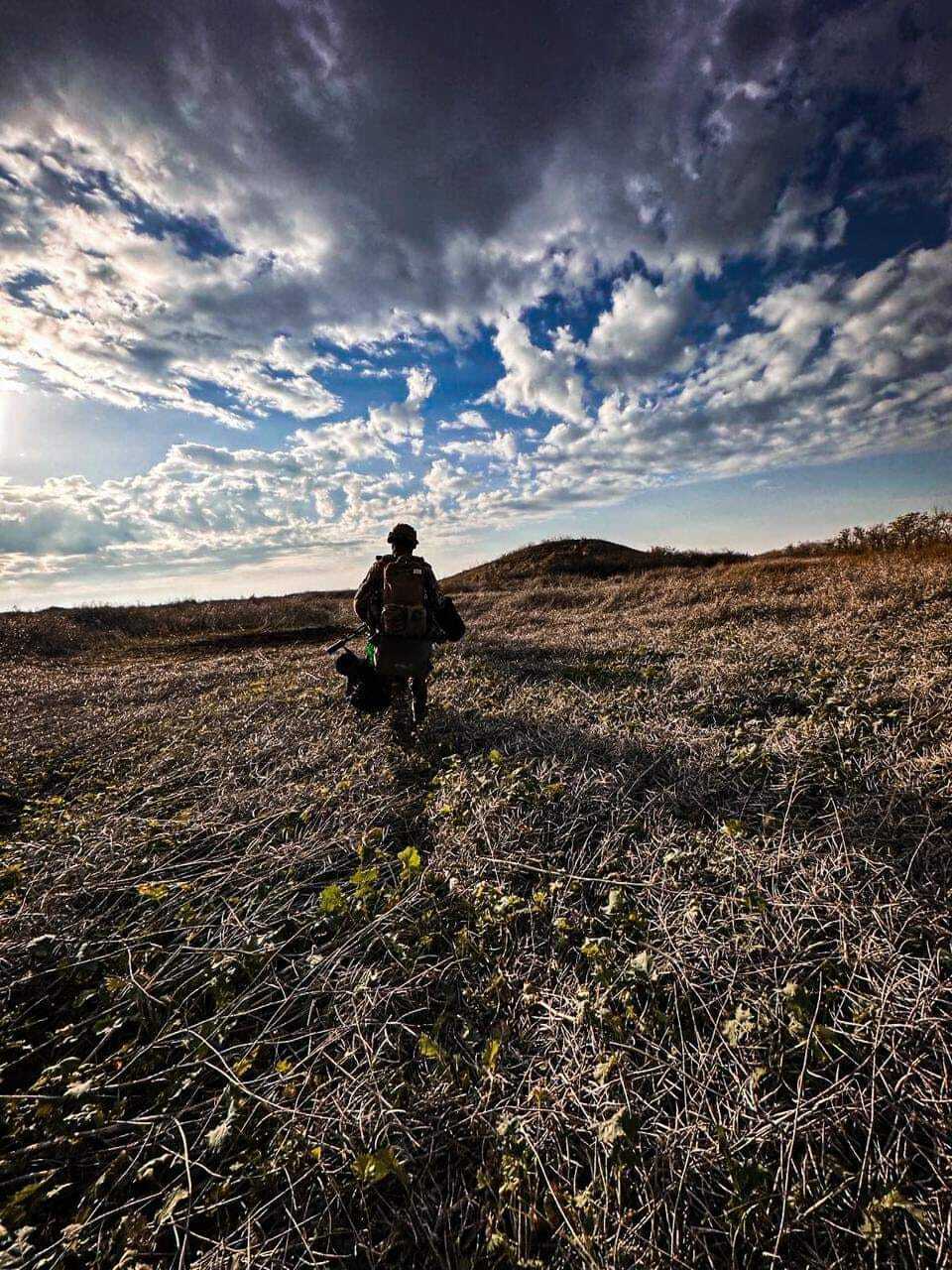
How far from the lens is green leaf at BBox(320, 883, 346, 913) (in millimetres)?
3850

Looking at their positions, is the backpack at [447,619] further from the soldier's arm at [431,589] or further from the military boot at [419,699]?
the military boot at [419,699]

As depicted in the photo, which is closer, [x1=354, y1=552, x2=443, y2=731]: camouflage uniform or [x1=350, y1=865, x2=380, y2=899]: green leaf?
[x1=350, y1=865, x2=380, y2=899]: green leaf

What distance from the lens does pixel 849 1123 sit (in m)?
2.24

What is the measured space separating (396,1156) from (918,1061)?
8.46 ft

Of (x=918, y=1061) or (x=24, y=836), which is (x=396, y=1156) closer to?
(x=918, y=1061)

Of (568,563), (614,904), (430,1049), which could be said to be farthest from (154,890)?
(568,563)

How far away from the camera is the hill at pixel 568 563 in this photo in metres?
34.5

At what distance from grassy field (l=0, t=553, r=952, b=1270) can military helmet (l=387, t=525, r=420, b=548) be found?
2.96m

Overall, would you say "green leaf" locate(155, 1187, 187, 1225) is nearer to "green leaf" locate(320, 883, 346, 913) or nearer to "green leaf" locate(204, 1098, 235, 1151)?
"green leaf" locate(204, 1098, 235, 1151)

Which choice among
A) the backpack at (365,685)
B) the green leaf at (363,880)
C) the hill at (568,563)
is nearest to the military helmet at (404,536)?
the backpack at (365,685)

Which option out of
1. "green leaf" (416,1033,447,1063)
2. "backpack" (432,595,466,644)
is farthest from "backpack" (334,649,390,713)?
"green leaf" (416,1033,447,1063)

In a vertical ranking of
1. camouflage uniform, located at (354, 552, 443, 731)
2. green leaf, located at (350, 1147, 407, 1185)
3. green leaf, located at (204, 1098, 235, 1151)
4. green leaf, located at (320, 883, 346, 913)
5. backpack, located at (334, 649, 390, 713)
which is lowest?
green leaf, located at (204, 1098, 235, 1151)

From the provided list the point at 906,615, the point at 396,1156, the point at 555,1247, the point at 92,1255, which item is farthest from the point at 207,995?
the point at 906,615

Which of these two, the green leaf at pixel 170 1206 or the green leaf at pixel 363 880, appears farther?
the green leaf at pixel 363 880
